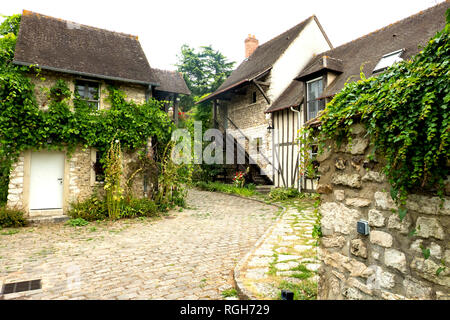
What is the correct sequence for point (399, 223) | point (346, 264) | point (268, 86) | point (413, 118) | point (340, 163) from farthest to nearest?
point (268, 86) < point (340, 163) < point (346, 264) < point (399, 223) < point (413, 118)

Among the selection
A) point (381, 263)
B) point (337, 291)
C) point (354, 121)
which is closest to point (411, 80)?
point (354, 121)

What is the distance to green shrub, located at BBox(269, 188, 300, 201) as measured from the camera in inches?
447

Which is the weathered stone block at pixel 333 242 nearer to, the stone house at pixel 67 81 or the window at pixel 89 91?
the stone house at pixel 67 81

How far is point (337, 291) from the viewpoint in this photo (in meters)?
2.65

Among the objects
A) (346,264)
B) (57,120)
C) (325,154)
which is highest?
(57,120)

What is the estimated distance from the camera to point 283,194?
449 inches

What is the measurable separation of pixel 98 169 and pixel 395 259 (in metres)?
8.55

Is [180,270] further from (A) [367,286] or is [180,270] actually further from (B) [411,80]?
(B) [411,80]

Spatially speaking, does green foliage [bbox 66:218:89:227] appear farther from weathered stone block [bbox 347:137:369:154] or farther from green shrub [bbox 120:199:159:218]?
weathered stone block [bbox 347:137:369:154]

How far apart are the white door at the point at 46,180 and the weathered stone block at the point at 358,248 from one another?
28.3 ft

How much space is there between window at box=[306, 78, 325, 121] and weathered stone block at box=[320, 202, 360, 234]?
885 cm

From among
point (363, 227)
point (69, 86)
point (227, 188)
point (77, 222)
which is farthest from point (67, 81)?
point (363, 227)

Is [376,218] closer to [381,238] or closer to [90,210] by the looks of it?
[381,238]

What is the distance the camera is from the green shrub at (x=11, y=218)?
23.8 feet
